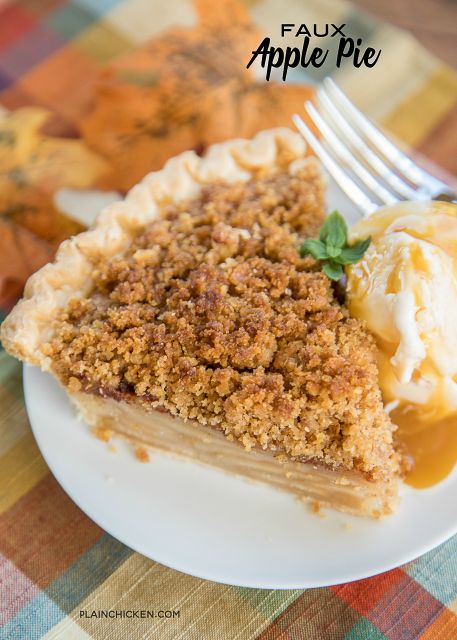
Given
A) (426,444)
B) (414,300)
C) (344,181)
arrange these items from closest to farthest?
1. (414,300)
2. (426,444)
3. (344,181)

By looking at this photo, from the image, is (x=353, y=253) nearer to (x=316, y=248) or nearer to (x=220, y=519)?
(x=316, y=248)

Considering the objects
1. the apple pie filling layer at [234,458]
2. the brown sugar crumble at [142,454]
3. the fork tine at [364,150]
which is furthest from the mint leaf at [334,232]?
the brown sugar crumble at [142,454]

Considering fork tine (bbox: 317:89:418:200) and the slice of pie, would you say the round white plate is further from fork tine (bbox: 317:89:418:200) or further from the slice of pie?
fork tine (bbox: 317:89:418:200)

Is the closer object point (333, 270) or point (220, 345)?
point (220, 345)

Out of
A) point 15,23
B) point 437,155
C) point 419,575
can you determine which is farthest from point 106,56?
point 419,575

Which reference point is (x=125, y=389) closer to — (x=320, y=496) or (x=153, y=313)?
(x=153, y=313)

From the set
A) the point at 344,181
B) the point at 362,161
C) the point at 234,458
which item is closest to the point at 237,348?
the point at 234,458

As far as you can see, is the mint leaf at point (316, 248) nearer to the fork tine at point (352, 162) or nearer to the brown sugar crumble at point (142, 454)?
the fork tine at point (352, 162)
